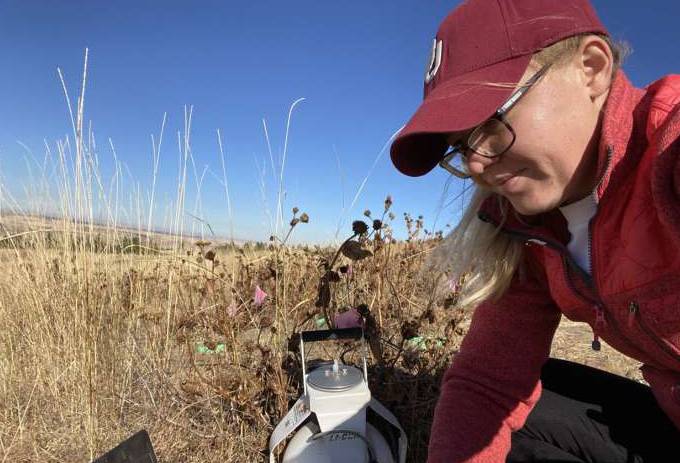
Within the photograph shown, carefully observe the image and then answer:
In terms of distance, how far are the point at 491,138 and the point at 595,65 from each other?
0.26 metres

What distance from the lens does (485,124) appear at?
931mm

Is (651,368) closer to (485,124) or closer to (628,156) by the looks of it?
(628,156)

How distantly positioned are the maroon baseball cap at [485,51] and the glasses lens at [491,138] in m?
0.06

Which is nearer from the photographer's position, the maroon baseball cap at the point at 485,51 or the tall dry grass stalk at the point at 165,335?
the maroon baseball cap at the point at 485,51

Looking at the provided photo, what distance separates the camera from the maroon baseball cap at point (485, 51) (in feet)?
2.89

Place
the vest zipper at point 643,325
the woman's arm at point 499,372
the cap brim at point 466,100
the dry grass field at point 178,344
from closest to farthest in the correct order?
the cap brim at point 466,100 < the vest zipper at point 643,325 < the woman's arm at point 499,372 < the dry grass field at point 178,344

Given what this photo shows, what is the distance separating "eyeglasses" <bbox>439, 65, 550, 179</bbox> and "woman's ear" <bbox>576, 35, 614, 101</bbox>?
10 cm

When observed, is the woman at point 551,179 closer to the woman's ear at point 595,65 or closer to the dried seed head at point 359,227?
the woman's ear at point 595,65

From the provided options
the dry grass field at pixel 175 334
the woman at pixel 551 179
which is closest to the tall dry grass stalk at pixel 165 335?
the dry grass field at pixel 175 334

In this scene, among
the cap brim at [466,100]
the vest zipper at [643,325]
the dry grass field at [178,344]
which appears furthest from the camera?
the dry grass field at [178,344]

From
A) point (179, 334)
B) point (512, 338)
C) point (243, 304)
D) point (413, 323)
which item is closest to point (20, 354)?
point (179, 334)

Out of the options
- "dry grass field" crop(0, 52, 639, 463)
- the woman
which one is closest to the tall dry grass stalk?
"dry grass field" crop(0, 52, 639, 463)

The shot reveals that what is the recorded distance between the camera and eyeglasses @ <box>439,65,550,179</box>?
899 millimetres

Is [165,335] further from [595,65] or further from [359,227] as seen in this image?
[595,65]
